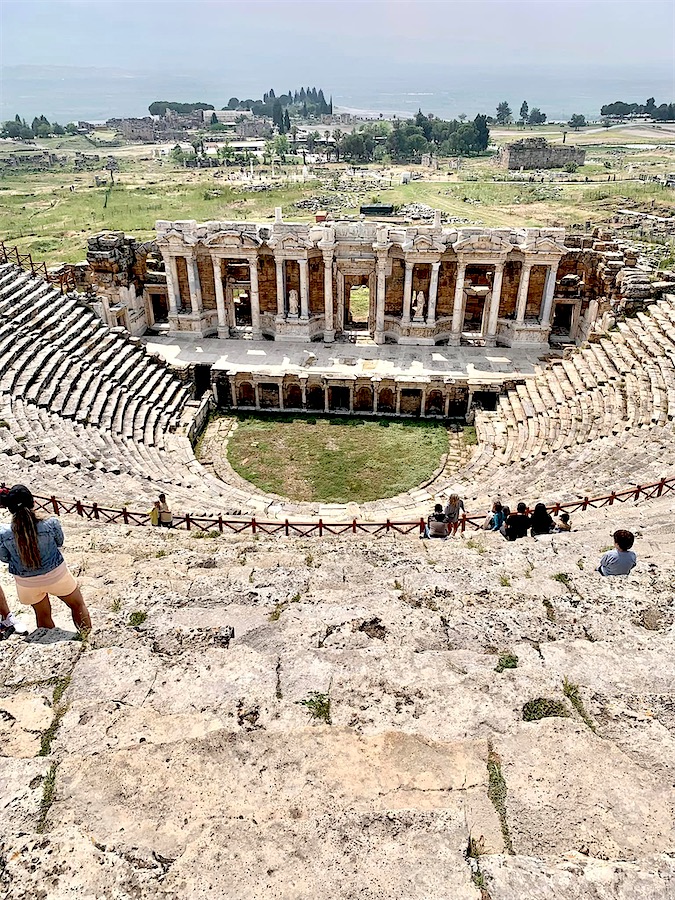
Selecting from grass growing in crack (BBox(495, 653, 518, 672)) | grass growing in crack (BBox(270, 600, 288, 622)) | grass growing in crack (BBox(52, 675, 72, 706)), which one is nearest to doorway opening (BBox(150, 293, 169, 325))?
grass growing in crack (BBox(270, 600, 288, 622))

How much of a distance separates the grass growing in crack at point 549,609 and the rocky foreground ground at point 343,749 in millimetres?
25

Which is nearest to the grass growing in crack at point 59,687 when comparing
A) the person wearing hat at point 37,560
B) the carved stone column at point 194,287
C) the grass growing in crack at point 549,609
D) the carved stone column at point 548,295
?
the person wearing hat at point 37,560

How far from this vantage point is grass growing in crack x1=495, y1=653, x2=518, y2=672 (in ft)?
20.4

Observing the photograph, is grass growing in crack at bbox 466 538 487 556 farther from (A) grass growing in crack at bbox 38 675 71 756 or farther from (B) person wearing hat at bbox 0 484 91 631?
(A) grass growing in crack at bbox 38 675 71 756

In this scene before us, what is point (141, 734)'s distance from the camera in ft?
16.9

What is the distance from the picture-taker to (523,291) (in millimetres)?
28906

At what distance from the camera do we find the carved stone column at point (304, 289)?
2884cm

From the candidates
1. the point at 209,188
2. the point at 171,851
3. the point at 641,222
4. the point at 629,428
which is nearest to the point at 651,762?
the point at 171,851

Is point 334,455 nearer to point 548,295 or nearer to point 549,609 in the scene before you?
point 548,295

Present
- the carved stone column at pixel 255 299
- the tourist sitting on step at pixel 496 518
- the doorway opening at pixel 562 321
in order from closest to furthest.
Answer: the tourist sitting on step at pixel 496 518 < the carved stone column at pixel 255 299 < the doorway opening at pixel 562 321

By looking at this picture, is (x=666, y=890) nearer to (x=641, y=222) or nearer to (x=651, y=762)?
(x=651, y=762)

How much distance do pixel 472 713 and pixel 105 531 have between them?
8680 millimetres

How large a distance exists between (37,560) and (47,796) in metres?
2.61

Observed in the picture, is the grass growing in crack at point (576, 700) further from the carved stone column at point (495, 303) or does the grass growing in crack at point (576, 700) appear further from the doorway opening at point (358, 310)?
the doorway opening at point (358, 310)
